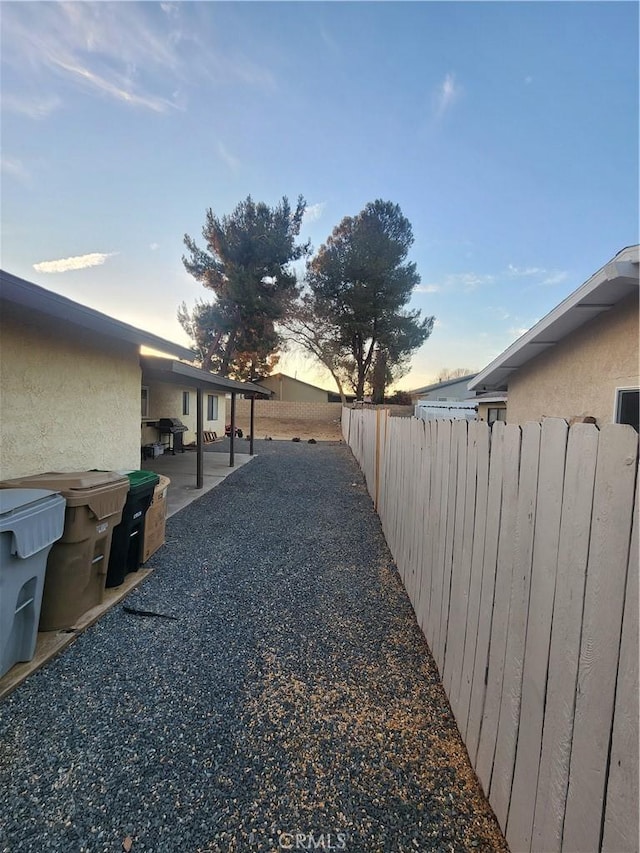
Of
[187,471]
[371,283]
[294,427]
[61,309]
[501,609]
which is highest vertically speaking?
[371,283]

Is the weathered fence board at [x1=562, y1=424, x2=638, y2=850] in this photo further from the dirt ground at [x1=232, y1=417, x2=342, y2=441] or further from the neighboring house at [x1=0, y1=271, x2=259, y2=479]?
the dirt ground at [x1=232, y1=417, x2=342, y2=441]

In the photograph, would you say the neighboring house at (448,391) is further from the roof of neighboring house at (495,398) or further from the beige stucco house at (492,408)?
the roof of neighboring house at (495,398)

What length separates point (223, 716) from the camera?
2.16 m

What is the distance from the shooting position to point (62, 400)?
421cm

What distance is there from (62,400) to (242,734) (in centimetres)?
389

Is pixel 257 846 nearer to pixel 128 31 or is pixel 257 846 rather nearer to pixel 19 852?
pixel 19 852

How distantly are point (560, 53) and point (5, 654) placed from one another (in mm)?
10161

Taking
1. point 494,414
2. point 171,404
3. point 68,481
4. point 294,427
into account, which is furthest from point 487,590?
point 294,427

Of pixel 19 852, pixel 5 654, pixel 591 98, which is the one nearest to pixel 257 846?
pixel 19 852

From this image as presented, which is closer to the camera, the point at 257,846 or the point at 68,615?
the point at 257,846

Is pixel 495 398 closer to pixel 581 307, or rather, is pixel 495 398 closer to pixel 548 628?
pixel 581 307

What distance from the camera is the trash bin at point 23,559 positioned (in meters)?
2.18

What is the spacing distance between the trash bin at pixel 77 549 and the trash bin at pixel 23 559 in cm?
18

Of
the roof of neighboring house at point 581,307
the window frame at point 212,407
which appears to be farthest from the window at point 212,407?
the roof of neighboring house at point 581,307
